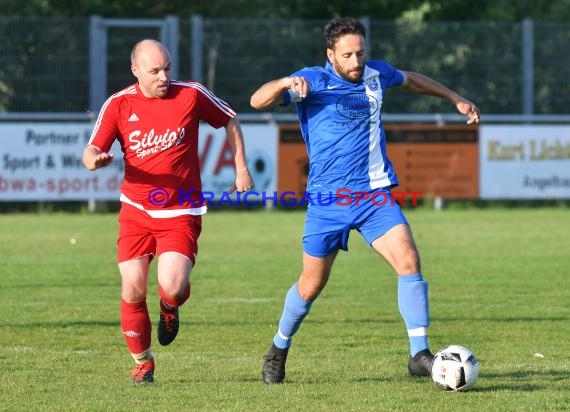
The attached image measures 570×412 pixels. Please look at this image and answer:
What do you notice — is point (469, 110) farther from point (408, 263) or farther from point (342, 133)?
point (408, 263)

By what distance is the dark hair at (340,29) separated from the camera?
745 centimetres

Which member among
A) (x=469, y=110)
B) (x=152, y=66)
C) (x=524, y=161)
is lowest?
(x=524, y=161)

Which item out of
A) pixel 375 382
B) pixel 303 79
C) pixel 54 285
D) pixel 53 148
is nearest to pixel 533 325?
pixel 375 382

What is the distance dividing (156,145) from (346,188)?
1134 millimetres

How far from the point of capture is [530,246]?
1705 centimetres

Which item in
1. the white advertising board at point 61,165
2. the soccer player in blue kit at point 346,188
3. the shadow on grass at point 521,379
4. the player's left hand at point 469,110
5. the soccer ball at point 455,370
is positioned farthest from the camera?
the white advertising board at point 61,165

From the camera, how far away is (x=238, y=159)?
25.2 feet

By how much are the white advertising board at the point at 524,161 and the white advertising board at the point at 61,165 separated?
4282 millimetres

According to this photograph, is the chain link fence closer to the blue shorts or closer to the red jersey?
the red jersey

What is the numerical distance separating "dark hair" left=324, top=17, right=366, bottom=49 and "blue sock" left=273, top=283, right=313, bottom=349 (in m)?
1.46

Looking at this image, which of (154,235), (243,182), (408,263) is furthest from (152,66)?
(408,263)

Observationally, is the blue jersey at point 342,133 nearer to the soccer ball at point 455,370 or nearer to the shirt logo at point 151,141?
the shirt logo at point 151,141

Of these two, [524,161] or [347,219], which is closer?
[347,219]

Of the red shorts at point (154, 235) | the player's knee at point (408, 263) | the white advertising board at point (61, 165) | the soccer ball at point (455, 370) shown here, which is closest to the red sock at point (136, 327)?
the red shorts at point (154, 235)
